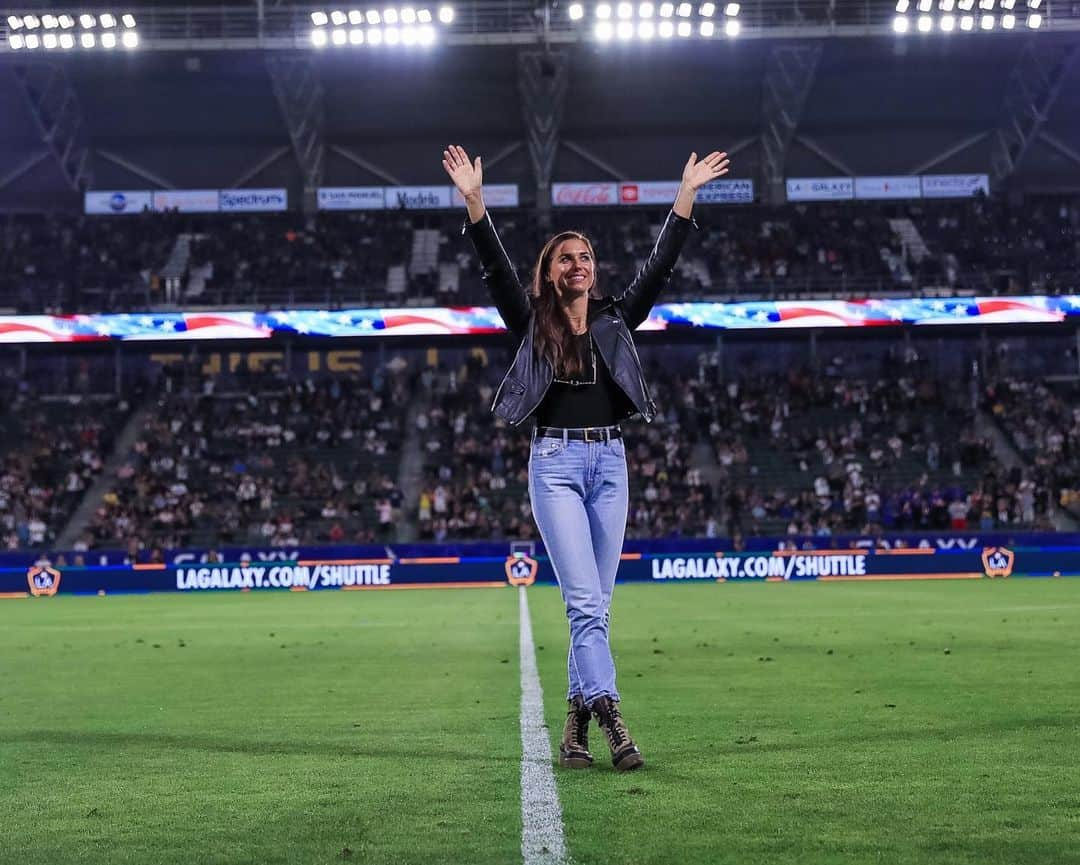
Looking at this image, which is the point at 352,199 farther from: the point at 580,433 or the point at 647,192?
the point at 580,433

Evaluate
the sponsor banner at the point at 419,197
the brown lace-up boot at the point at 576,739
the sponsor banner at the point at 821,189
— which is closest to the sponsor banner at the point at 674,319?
the sponsor banner at the point at 821,189

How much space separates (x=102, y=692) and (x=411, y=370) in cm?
3715

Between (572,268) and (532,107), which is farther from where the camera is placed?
(532,107)

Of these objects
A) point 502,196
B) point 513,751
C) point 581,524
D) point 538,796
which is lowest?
point 513,751

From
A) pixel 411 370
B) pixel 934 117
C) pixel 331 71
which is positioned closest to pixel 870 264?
pixel 934 117

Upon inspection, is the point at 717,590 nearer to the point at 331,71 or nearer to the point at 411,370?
the point at 411,370

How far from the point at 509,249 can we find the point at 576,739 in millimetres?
40220

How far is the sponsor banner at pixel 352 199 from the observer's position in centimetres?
4934

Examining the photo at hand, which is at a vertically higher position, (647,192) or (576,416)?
(647,192)

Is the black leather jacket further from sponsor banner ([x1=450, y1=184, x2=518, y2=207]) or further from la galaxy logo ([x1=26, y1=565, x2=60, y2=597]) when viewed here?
sponsor banner ([x1=450, y1=184, x2=518, y2=207])

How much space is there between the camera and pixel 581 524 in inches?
241

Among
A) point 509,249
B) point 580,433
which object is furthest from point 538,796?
point 509,249

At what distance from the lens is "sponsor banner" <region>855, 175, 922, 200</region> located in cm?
4931

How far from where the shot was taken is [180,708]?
911 cm
